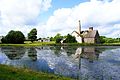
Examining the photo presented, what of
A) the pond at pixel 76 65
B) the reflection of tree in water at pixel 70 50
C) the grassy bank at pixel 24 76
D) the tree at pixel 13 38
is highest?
the tree at pixel 13 38

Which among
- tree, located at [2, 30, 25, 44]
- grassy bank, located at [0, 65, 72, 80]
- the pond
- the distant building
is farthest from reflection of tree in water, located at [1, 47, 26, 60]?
the distant building

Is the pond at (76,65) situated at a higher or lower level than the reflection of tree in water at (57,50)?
lower

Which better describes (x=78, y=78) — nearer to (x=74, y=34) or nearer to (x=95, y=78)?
(x=95, y=78)

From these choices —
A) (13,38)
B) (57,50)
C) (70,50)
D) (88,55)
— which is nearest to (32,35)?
(13,38)

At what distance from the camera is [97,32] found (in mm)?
147750

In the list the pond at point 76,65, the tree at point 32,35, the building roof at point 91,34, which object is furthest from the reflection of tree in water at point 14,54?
the tree at point 32,35

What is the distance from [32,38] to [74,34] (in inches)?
→ 957

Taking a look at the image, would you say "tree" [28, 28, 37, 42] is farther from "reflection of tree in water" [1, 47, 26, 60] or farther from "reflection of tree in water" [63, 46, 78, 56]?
"reflection of tree in water" [1, 47, 26, 60]

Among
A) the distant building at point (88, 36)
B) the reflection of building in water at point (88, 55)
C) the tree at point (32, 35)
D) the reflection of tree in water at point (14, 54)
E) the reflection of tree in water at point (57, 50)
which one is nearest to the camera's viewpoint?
the reflection of building in water at point (88, 55)

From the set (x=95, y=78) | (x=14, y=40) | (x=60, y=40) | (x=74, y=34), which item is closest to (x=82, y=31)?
(x=74, y=34)

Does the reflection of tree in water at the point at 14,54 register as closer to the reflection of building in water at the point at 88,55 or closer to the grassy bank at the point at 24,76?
the reflection of building in water at the point at 88,55

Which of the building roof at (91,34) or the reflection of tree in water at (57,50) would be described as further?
the building roof at (91,34)

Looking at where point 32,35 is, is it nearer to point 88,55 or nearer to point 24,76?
point 88,55

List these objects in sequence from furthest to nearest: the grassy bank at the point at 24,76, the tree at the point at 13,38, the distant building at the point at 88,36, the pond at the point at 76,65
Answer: the distant building at the point at 88,36
the tree at the point at 13,38
the pond at the point at 76,65
the grassy bank at the point at 24,76
